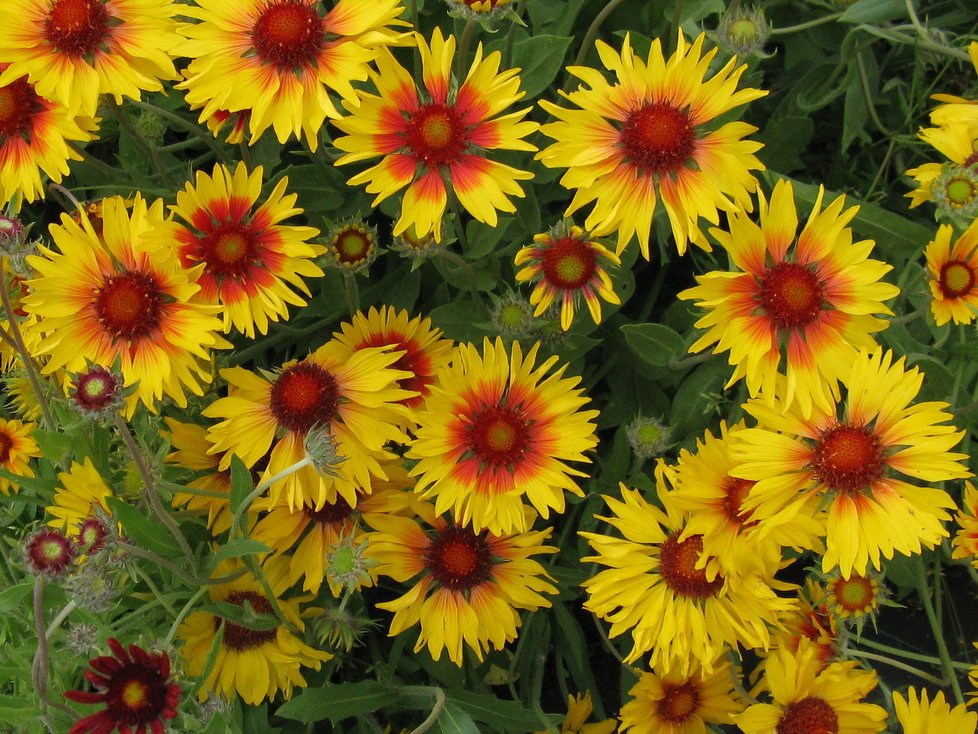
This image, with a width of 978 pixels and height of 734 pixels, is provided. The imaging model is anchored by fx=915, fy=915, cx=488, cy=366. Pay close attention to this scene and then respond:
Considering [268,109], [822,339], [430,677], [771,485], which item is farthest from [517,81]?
[430,677]

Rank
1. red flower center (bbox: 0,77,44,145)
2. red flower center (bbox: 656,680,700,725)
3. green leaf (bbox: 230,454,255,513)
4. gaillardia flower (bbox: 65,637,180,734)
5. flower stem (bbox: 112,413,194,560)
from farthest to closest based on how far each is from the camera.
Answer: red flower center (bbox: 656,680,700,725)
red flower center (bbox: 0,77,44,145)
green leaf (bbox: 230,454,255,513)
flower stem (bbox: 112,413,194,560)
gaillardia flower (bbox: 65,637,180,734)

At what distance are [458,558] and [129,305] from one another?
81 cm

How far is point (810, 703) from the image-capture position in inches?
68.9

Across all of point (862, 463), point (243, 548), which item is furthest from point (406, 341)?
point (862, 463)

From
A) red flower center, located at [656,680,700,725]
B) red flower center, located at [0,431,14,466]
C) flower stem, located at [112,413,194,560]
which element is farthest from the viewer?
red flower center, located at [0,431,14,466]

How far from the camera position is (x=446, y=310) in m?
2.07

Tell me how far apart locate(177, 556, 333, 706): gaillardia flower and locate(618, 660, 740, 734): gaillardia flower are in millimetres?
647

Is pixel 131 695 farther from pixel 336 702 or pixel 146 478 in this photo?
pixel 336 702

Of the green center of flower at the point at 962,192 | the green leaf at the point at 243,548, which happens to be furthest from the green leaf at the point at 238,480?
the green center of flower at the point at 962,192

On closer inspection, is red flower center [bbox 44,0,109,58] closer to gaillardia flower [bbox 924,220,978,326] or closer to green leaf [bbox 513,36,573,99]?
green leaf [bbox 513,36,573,99]

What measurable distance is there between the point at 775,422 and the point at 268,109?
3.57 ft

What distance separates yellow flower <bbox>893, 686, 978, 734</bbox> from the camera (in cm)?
170

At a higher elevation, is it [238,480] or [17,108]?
[17,108]

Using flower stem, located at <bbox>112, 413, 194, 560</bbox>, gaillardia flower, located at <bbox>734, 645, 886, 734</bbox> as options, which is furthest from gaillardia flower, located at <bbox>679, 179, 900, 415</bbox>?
flower stem, located at <bbox>112, 413, 194, 560</bbox>
